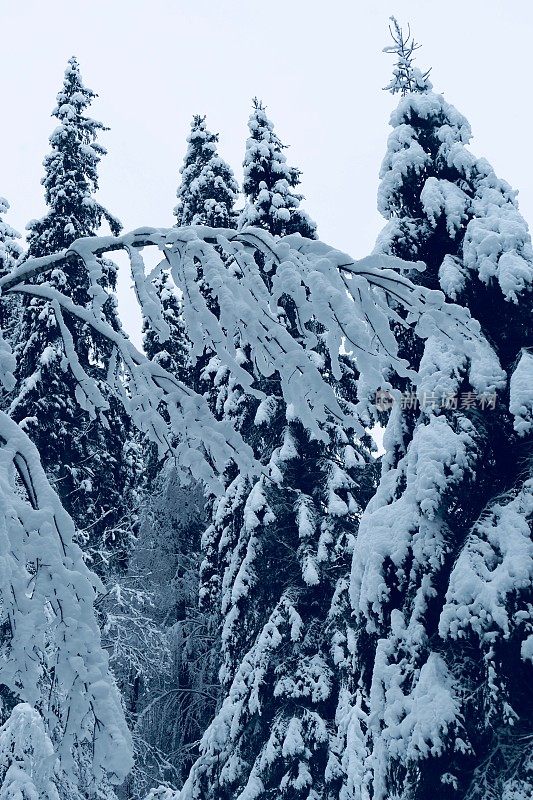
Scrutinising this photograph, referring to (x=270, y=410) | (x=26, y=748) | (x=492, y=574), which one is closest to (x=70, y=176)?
(x=270, y=410)

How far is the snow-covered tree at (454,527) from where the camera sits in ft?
22.2

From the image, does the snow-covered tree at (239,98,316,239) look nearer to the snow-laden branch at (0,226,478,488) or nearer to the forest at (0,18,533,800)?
the forest at (0,18,533,800)

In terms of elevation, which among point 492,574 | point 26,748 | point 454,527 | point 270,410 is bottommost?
point 26,748

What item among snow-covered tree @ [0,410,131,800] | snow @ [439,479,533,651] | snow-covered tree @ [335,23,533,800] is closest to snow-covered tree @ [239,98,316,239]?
snow-covered tree @ [335,23,533,800]

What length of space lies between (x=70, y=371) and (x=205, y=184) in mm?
7303

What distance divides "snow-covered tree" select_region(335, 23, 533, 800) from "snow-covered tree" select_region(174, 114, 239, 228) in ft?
37.6

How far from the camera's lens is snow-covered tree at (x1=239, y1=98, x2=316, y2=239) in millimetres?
16453

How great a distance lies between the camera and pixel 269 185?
1717 cm

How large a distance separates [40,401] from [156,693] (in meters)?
7.90

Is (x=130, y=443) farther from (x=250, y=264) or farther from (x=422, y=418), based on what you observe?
(x=250, y=264)

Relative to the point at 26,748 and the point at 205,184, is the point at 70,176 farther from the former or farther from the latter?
the point at 26,748

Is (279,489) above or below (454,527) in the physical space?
below

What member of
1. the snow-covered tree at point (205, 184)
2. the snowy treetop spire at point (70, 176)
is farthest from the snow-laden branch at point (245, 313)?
the snow-covered tree at point (205, 184)

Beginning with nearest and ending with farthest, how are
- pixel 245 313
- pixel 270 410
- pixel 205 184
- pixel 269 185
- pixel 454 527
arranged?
pixel 245 313
pixel 454 527
pixel 270 410
pixel 269 185
pixel 205 184
